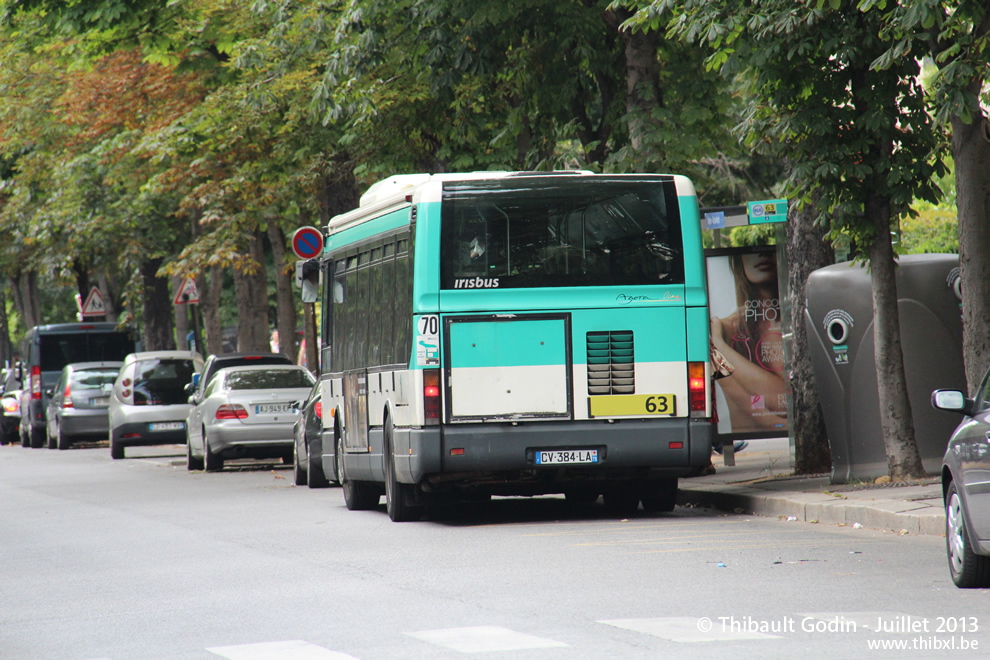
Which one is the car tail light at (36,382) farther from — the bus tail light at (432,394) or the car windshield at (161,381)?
the bus tail light at (432,394)

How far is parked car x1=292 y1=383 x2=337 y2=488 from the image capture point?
61.4 feet

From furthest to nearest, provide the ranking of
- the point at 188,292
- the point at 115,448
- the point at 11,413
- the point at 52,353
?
the point at 11,413 < the point at 52,353 < the point at 188,292 < the point at 115,448

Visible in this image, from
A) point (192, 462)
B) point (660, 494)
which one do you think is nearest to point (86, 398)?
point (192, 462)

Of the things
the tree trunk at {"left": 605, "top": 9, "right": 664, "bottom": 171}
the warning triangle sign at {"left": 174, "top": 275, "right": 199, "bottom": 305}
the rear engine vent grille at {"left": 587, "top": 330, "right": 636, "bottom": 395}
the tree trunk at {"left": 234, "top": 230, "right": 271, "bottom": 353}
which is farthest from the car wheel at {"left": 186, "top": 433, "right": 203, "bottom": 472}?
the rear engine vent grille at {"left": 587, "top": 330, "right": 636, "bottom": 395}

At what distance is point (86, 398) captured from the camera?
1268 inches

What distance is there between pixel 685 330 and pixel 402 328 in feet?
8.00

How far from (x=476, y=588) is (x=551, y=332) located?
4382 mm

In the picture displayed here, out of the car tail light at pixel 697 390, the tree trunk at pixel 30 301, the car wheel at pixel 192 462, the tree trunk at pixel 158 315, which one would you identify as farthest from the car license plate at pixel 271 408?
the tree trunk at pixel 30 301

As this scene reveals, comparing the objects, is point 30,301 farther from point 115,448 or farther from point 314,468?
point 314,468

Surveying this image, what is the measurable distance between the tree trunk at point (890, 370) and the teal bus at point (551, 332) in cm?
161

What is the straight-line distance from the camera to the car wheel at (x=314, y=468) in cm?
1903

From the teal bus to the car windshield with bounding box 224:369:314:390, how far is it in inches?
372

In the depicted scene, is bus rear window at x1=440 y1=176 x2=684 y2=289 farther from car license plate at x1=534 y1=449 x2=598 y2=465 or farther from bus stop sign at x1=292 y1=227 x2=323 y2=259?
bus stop sign at x1=292 y1=227 x2=323 y2=259

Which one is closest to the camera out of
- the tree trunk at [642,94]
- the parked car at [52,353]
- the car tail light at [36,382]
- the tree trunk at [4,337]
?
the tree trunk at [642,94]
